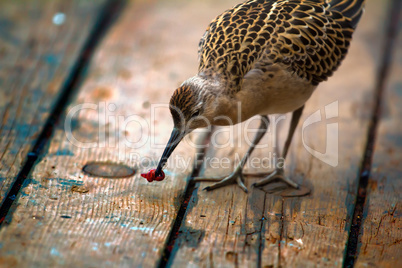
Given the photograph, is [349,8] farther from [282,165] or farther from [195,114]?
[195,114]

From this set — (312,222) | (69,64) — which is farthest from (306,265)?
(69,64)

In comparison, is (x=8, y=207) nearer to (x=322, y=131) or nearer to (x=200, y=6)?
(x=322, y=131)

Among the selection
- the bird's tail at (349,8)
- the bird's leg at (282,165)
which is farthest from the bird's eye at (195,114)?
the bird's tail at (349,8)

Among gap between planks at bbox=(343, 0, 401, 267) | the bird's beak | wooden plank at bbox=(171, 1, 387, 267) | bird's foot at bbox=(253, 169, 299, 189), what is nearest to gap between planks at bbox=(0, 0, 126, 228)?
the bird's beak

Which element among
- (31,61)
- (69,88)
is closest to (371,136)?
(69,88)

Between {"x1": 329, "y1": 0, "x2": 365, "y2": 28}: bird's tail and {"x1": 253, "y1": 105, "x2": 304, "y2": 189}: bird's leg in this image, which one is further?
{"x1": 329, "y1": 0, "x2": 365, "y2": 28}: bird's tail

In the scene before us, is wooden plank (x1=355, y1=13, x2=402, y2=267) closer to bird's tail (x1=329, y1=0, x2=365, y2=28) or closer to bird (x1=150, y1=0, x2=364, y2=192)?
bird (x1=150, y1=0, x2=364, y2=192)
